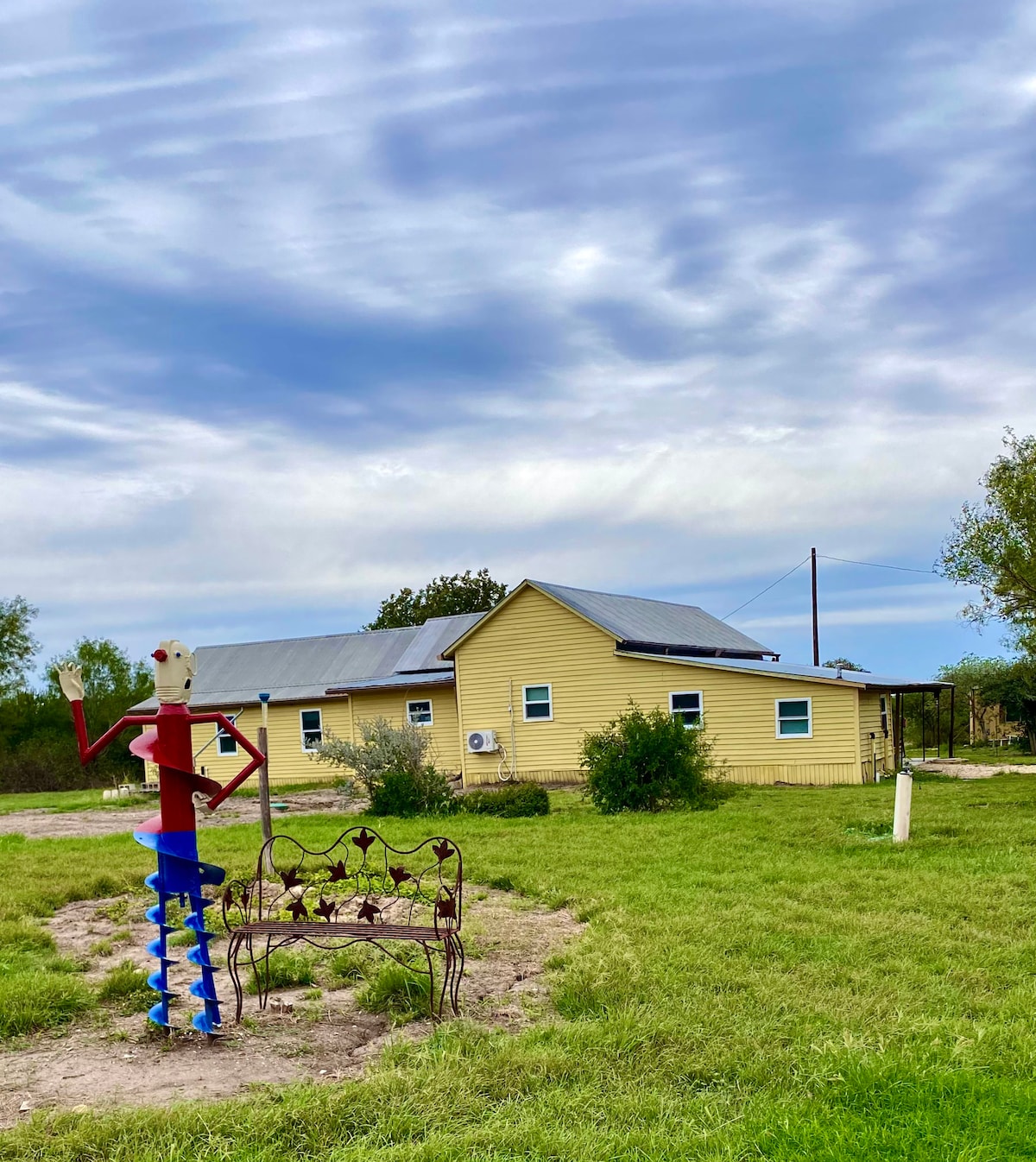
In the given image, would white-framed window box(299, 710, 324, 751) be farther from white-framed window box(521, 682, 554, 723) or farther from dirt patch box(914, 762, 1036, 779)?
dirt patch box(914, 762, 1036, 779)

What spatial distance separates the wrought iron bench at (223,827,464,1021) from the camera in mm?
6277

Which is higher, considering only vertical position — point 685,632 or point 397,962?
point 685,632

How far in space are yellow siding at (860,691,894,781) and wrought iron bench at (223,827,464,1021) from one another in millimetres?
13734

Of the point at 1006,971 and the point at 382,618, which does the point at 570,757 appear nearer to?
the point at 1006,971

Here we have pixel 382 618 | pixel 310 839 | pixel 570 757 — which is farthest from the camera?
pixel 382 618

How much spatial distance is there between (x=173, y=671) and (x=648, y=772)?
13143 millimetres

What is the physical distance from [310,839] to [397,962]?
865 cm

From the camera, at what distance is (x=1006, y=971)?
22.9 feet

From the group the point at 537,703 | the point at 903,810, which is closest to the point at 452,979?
the point at 903,810

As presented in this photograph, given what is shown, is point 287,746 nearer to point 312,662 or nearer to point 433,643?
point 312,662

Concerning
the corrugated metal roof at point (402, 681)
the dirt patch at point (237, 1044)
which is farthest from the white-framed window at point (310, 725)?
the dirt patch at point (237, 1044)

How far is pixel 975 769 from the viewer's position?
1117 inches

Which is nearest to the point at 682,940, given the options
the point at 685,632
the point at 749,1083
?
the point at 749,1083

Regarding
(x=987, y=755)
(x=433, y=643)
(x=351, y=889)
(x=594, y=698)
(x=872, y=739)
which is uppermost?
Result: (x=433, y=643)
